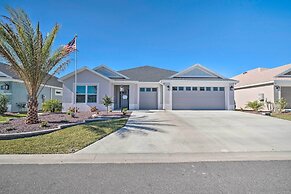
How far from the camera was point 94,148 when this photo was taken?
6125 mm

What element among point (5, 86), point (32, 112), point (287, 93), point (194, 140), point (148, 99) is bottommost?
point (194, 140)

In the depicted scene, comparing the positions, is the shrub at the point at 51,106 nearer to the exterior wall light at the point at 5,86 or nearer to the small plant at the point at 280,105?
the exterior wall light at the point at 5,86

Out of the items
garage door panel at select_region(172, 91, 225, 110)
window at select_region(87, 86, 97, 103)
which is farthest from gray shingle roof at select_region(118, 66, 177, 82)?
window at select_region(87, 86, 97, 103)

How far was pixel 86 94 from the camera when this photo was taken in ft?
56.7

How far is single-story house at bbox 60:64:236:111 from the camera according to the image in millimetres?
17250

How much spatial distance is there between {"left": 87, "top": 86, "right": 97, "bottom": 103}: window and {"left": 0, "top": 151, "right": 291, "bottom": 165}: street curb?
477 inches

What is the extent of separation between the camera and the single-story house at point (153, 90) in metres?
17.2

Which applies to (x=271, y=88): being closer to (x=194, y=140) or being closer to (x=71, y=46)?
(x=194, y=140)

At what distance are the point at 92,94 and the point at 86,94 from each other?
575mm

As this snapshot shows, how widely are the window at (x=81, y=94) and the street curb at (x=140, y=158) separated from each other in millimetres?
12186

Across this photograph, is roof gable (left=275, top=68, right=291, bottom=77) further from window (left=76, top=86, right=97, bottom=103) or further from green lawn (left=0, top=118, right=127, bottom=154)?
green lawn (left=0, top=118, right=127, bottom=154)

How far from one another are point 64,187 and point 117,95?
54.3 ft

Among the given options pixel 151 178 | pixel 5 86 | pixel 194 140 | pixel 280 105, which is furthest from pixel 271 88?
pixel 5 86

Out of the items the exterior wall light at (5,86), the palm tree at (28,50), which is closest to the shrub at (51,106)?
the exterior wall light at (5,86)
